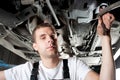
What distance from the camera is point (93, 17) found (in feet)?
8.87

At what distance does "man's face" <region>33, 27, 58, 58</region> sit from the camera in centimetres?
138

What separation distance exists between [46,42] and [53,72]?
7.3 inches

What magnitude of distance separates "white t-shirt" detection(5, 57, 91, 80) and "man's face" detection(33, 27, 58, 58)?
0.31 feet

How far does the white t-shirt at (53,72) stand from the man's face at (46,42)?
9 cm

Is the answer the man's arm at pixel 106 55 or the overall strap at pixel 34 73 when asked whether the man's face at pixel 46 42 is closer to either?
the overall strap at pixel 34 73

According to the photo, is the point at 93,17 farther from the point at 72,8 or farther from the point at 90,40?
the point at 90,40

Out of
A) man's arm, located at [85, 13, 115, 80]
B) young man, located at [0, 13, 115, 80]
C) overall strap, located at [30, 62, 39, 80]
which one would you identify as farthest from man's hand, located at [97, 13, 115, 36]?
overall strap, located at [30, 62, 39, 80]

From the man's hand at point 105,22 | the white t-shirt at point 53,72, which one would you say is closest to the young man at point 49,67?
the white t-shirt at point 53,72

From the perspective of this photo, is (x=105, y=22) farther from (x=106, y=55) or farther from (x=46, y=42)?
(x=46, y=42)

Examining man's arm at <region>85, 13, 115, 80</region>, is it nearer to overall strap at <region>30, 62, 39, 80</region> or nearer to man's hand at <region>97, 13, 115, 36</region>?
man's hand at <region>97, 13, 115, 36</region>

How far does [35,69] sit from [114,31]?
79.7 inches

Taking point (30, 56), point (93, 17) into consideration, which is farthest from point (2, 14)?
point (30, 56)

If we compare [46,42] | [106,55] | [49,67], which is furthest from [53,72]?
[106,55]

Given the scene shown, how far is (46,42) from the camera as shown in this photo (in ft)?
4.63
